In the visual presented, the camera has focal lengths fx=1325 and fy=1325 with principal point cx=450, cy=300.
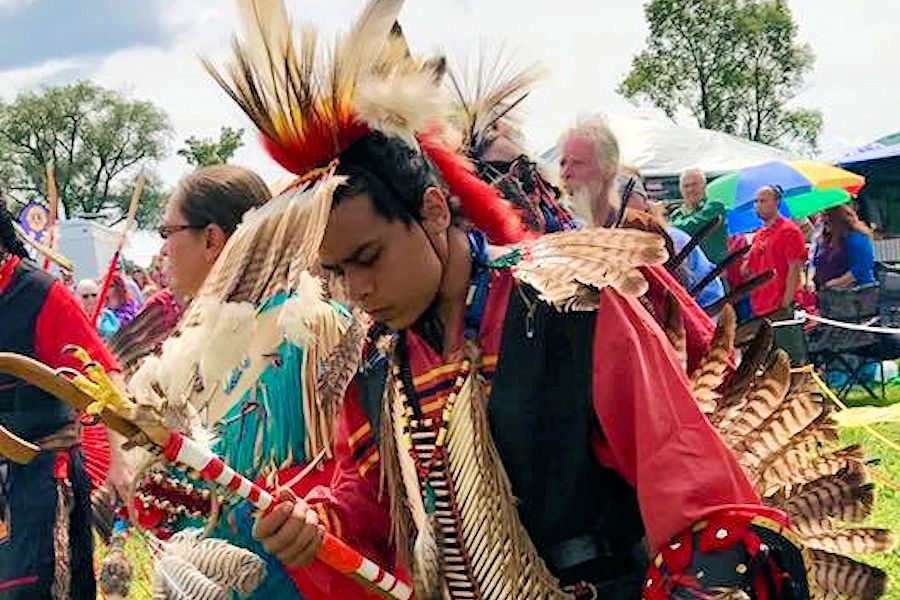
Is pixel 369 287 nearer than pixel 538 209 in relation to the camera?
Yes

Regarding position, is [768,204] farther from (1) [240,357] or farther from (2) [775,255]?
(1) [240,357]

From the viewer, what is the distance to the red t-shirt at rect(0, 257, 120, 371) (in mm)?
3486

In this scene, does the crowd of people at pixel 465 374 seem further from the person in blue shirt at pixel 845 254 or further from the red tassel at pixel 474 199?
the person in blue shirt at pixel 845 254

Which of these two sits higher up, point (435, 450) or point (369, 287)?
point (369, 287)

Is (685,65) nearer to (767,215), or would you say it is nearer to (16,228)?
(767,215)

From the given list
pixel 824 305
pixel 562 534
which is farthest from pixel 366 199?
pixel 824 305

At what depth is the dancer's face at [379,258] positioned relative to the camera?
1880mm

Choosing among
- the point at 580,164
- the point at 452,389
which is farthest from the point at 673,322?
the point at 580,164

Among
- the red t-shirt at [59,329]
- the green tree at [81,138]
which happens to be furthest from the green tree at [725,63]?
the red t-shirt at [59,329]

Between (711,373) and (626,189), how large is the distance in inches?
92.0

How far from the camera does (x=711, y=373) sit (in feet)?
6.39

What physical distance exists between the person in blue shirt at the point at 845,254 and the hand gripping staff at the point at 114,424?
733cm

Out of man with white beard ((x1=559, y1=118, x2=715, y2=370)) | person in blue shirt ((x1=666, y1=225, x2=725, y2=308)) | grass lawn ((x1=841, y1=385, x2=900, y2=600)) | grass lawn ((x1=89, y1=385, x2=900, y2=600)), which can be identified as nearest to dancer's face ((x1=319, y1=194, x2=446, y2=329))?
grass lawn ((x1=89, y1=385, x2=900, y2=600))

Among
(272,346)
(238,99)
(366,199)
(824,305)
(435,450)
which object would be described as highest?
(238,99)
